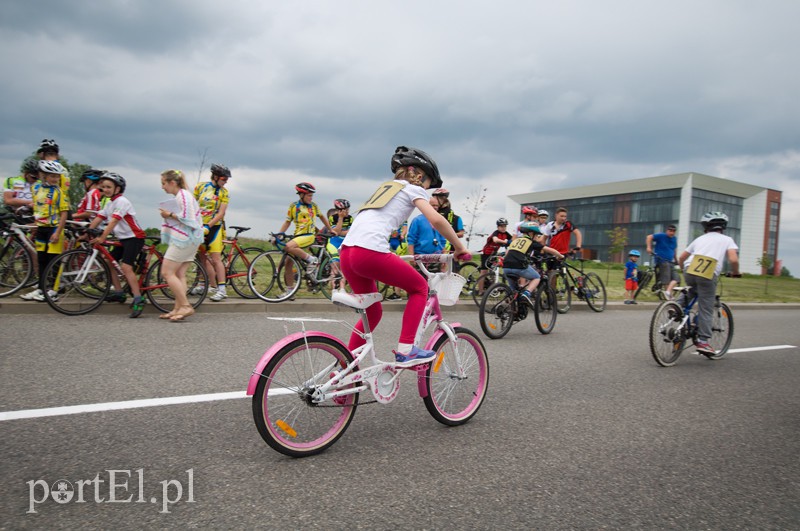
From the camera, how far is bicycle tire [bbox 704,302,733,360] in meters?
7.17

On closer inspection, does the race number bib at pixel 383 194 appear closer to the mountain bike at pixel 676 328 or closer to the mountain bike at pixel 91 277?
the mountain bike at pixel 676 328

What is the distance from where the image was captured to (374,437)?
11.7 ft

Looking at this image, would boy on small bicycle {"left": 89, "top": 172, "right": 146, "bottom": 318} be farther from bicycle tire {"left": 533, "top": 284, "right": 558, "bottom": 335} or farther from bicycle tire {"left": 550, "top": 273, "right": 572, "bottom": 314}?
bicycle tire {"left": 550, "top": 273, "right": 572, "bottom": 314}

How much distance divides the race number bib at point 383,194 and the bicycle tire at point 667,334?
4413mm

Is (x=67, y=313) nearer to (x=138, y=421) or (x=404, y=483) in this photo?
(x=138, y=421)

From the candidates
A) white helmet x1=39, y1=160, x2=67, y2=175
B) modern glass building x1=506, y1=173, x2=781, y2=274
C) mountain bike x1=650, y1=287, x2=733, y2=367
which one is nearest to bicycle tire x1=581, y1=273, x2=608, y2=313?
mountain bike x1=650, y1=287, x2=733, y2=367

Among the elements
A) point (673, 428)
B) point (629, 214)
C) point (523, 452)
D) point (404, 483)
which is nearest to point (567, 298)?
point (673, 428)

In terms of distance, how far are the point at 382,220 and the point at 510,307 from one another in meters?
4.91

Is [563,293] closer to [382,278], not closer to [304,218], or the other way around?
[304,218]

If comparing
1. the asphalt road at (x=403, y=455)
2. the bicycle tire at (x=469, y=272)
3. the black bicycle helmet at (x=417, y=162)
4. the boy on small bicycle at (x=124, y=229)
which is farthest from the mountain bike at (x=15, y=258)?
the bicycle tire at (x=469, y=272)

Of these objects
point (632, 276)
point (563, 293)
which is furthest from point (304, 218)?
point (632, 276)

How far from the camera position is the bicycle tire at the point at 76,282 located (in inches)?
298

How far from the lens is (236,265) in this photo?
9938mm

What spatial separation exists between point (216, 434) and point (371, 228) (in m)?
1.71
